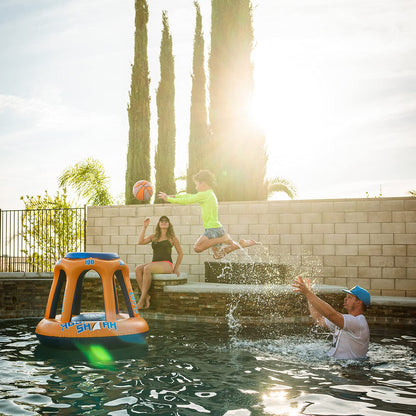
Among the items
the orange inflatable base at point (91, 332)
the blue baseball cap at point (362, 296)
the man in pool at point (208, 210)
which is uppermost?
the man in pool at point (208, 210)

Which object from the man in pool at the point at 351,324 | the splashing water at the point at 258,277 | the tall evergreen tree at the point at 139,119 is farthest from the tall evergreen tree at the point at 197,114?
the man in pool at the point at 351,324

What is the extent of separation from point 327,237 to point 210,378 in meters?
7.76

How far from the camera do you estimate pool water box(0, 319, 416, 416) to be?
182 inches

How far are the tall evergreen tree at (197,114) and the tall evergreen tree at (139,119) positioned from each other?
261cm

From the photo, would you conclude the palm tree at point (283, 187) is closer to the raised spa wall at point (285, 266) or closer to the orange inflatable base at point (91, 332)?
the raised spa wall at point (285, 266)

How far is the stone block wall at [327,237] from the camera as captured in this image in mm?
11906

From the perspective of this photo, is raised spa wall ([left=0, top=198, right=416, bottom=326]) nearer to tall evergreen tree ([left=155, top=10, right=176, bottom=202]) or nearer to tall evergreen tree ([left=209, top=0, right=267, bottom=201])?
tall evergreen tree ([left=209, top=0, right=267, bottom=201])

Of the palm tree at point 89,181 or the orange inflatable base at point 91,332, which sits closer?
the orange inflatable base at point 91,332

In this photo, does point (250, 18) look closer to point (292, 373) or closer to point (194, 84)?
point (194, 84)

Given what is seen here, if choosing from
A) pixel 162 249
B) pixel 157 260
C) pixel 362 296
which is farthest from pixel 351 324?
pixel 157 260

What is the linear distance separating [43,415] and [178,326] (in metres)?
5.30

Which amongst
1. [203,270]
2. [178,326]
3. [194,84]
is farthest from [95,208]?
[194,84]

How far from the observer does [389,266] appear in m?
12.0

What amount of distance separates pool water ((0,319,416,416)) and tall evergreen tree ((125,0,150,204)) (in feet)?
37.7
